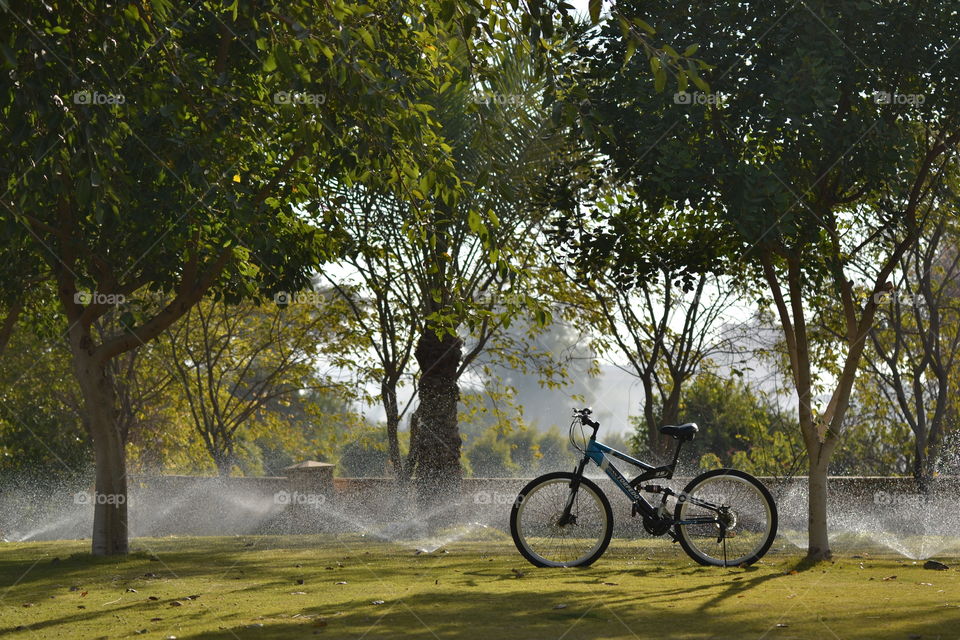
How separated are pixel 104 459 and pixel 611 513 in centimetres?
558

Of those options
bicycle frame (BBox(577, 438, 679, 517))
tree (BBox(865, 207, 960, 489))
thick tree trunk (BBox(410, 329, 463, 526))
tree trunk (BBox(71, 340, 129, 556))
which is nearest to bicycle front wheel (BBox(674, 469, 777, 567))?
bicycle frame (BBox(577, 438, 679, 517))

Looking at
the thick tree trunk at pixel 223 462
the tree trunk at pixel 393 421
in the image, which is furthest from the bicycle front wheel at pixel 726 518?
the thick tree trunk at pixel 223 462

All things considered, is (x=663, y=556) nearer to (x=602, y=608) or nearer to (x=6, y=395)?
(x=602, y=608)

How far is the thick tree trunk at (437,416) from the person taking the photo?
57.2 ft

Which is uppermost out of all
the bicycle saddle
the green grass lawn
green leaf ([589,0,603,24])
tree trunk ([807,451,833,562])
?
green leaf ([589,0,603,24])

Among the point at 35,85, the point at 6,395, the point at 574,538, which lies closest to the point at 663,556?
the point at 574,538

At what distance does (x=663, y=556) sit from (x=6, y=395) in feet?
74.7

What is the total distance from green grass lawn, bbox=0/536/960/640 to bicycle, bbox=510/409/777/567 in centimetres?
24

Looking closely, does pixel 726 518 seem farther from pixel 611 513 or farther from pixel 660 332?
pixel 660 332

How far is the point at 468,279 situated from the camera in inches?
777

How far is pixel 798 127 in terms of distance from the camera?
9102 millimetres

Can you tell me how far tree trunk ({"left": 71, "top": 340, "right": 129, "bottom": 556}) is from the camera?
35.2ft

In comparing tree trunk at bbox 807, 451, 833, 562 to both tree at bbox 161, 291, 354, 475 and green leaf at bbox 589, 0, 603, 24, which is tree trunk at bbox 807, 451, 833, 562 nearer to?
green leaf at bbox 589, 0, 603, 24

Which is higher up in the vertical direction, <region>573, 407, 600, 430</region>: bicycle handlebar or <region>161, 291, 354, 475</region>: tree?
<region>161, 291, 354, 475</region>: tree
